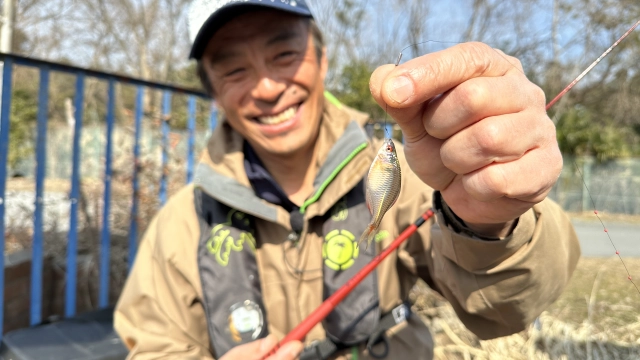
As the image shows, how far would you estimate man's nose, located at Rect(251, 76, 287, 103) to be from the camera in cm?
185

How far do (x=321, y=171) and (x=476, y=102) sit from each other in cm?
109

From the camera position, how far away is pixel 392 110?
0.85 m

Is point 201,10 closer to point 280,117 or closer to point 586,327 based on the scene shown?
point 280,117

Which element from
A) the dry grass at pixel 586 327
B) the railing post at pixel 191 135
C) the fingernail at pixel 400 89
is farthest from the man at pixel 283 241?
the railing post at pixel 191 135

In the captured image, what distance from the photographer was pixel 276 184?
77.5 inches

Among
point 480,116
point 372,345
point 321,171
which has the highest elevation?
point 480,116

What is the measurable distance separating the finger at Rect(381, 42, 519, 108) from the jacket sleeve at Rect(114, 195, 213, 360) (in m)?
1.33

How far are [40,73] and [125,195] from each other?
5.35 ft

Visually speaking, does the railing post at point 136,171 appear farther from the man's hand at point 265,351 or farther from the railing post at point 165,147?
the man's hand at point 265,351

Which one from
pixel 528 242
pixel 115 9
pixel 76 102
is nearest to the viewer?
pixel 528 242

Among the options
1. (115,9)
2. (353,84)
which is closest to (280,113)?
(353,84)

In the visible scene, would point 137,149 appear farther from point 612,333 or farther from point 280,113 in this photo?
point 612,333

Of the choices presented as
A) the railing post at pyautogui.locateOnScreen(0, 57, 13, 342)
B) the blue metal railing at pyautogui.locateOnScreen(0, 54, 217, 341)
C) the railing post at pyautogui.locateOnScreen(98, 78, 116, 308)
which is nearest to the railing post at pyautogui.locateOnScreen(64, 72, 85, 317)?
the blue metal railing at pyautogui.locateOnScreen(0, 54, 217, 341)

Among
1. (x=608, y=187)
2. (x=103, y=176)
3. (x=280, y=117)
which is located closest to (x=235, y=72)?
(x=280, y=117)
